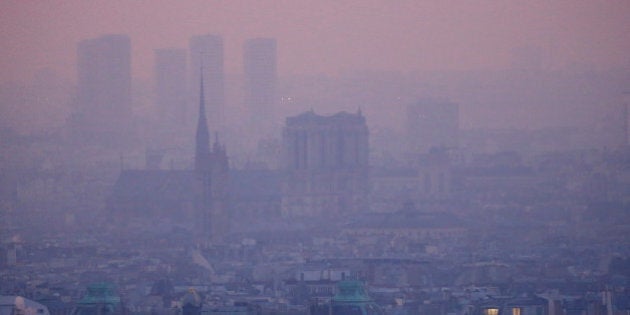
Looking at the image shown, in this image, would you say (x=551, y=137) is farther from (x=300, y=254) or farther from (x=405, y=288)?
(x=405, y=288)

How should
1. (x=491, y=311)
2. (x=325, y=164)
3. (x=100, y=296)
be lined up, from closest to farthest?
(x=100, y=296) < (x=491, y=311) < (x=325, y=164)

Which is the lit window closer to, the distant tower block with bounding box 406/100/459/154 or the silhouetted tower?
the silhouetted tower

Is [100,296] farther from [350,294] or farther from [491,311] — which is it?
[491,311]

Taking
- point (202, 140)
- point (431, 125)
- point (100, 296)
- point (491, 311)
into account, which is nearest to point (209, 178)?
point (202, 140)

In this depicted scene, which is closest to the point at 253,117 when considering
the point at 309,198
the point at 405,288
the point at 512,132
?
the point at 309,198

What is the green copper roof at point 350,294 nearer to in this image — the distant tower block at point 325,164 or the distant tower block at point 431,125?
the distant tower block at point 431,125
